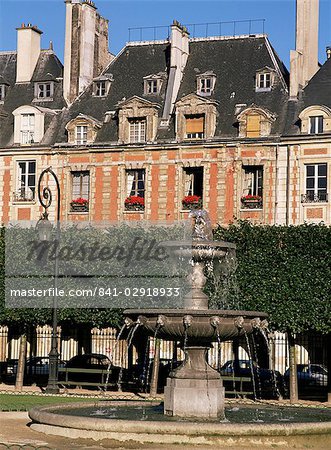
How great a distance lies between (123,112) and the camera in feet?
152

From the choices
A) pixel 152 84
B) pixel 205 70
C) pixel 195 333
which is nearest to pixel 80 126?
pixel 152 84

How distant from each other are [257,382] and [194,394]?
1591 centimetres

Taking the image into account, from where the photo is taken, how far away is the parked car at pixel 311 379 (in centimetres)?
3547

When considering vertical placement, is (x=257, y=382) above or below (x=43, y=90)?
below

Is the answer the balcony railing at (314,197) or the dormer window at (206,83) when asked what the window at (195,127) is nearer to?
the dormer window at (206,83)

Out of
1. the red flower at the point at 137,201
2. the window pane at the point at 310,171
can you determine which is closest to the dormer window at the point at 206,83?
the red flower at the point at 137,201

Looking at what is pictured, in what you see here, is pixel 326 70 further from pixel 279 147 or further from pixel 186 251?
pixel 186 251

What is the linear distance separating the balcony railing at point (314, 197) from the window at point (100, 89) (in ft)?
37.4

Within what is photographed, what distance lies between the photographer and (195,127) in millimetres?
45156

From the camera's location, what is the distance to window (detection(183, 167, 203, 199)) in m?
44.6

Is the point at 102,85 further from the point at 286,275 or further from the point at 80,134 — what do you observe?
the point at 286,275

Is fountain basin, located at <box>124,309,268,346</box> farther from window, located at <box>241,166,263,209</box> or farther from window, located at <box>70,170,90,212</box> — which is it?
window, located at <box>70,170,90,212</box>

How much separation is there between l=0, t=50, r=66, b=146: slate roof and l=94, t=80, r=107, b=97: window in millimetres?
1602

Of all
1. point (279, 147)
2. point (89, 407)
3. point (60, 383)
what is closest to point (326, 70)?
point (279, 147)
